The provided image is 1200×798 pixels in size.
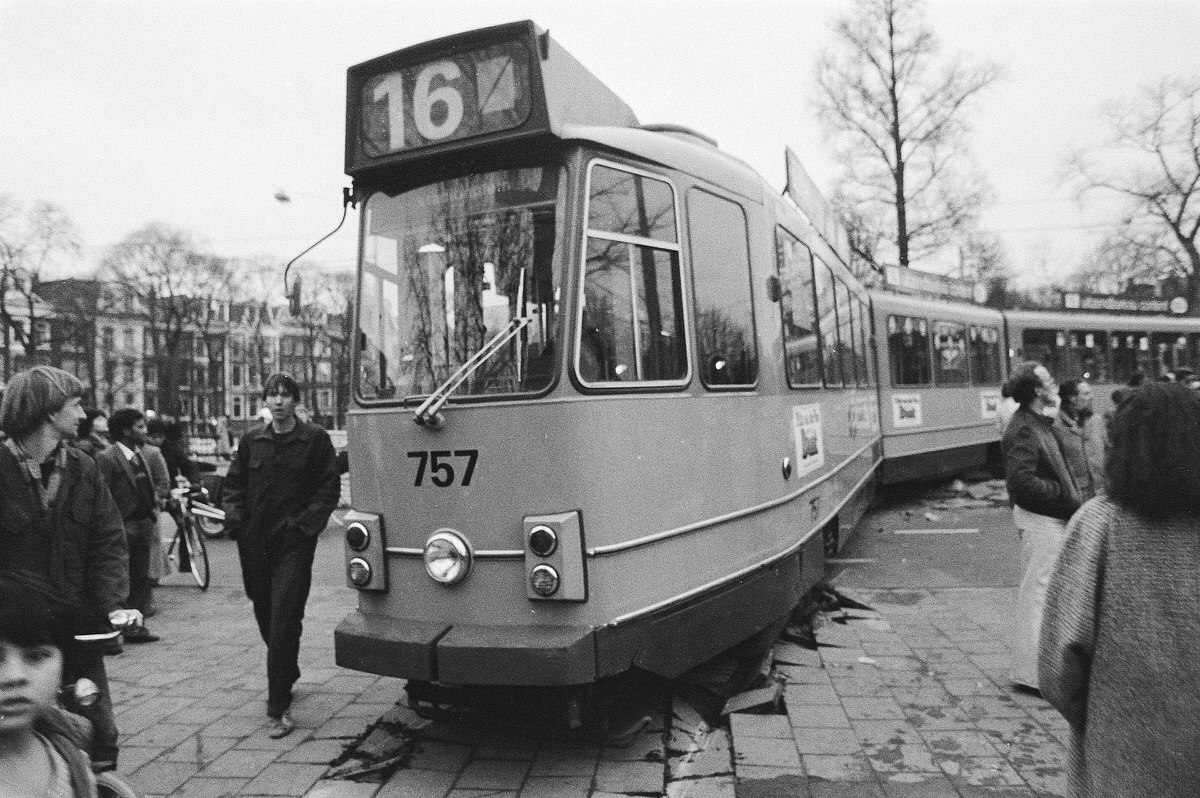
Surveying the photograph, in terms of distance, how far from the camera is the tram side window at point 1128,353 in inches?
760

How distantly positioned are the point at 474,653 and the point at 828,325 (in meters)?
5.03

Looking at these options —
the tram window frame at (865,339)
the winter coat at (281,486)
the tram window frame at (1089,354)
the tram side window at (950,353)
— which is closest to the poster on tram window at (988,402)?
the tram side window at (950,353)

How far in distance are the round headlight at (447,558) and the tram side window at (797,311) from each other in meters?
2.61

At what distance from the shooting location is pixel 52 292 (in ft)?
137

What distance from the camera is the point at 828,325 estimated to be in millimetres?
7922

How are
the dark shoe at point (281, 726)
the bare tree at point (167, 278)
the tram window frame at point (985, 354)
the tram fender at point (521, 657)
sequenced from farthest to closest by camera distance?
the bare tree at point (167, 278)
the tram window frame at point (985, 354)
the dark shoe at point (281, 726)
the tram fender at point (521, 657)

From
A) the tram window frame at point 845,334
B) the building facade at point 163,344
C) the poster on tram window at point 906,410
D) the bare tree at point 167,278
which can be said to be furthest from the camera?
the bare tree at point 167,278

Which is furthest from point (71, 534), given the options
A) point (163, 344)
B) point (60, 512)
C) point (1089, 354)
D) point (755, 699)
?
point (163, 344)

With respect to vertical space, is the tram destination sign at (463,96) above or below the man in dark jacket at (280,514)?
above

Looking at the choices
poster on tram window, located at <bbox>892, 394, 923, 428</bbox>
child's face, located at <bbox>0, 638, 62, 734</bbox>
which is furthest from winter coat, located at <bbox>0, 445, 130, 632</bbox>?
poster on tram window, located at <bbox>892, 394, 923, 428</bbox>

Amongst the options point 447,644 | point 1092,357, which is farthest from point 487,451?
point 1092,357

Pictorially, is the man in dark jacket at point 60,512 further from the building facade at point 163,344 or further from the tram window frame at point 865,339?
the building facade at point 163,344

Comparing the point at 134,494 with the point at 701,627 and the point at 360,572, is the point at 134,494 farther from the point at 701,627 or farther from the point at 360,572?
the point at 701,627

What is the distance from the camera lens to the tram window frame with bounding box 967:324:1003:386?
1695cm
